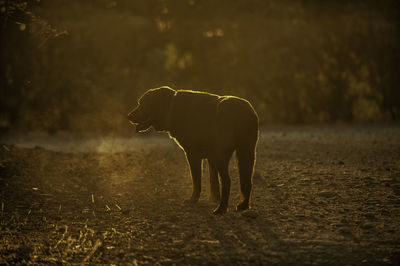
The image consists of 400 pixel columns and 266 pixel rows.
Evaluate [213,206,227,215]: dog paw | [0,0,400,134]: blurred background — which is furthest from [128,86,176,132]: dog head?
[0,0,400,134]: blurred background

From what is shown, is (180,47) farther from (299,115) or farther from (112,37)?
(299,115)

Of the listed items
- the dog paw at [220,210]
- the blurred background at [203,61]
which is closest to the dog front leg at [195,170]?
the dog paw at [220,210]

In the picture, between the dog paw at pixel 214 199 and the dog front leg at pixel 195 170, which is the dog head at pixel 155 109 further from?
the dog paw at pixel 214 199

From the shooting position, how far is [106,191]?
766 centimetres

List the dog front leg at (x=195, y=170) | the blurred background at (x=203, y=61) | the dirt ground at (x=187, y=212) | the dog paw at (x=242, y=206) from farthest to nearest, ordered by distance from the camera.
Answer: the blurred background at (x=203, y=61)
the dog front leg at (x=195, y=170)
the dog paw at (x=242, y=206)
the dirt ground at (x=187, y=212)

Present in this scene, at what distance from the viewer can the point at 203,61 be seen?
65.0 feet

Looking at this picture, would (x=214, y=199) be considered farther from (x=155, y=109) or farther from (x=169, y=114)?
(x=155, y=109)

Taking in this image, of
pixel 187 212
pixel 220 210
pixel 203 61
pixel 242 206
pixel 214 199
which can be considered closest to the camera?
pixel 220 210

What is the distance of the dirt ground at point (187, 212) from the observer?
455cm

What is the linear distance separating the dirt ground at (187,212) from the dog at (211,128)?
1.55 feet

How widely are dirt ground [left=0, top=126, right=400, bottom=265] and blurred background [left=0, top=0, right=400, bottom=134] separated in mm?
8150

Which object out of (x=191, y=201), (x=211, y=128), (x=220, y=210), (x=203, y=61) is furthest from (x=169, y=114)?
(x=203, y=61)

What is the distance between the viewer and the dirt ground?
14.9ft

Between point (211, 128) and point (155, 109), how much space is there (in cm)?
98
